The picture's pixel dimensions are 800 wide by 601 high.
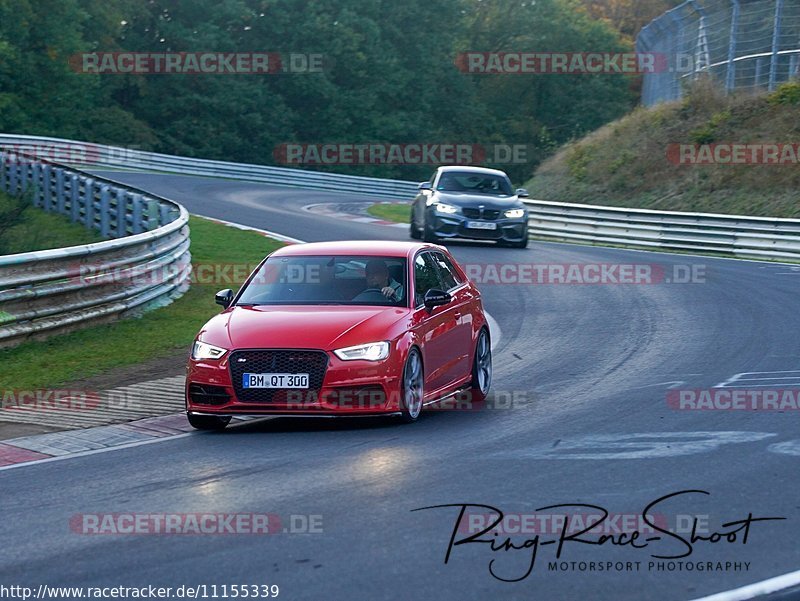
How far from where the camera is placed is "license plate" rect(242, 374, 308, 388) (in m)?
9.96

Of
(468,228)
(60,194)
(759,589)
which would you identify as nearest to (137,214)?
(60,194)

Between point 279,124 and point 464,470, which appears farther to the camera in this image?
point 279,124

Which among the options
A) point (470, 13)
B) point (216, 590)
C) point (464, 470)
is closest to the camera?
point (216, 590)

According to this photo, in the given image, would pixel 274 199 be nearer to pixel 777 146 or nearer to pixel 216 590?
pixel 777 146

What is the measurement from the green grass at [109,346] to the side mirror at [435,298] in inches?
150

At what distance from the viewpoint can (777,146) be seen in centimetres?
3550

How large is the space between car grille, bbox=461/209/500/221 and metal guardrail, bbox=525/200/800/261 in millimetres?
5079

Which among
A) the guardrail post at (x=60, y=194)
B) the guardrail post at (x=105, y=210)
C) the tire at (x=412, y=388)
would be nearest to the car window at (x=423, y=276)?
the tire at (x=412, y=388)

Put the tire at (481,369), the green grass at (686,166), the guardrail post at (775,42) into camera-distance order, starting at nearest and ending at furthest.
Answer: the tire at (481,369), the guardrail post at (775,42), the green grass at (686,166)

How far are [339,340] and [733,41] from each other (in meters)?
27.0

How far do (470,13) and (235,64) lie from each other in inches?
801

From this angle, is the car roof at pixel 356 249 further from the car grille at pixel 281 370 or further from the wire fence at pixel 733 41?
the wire fence at pixel 733 41

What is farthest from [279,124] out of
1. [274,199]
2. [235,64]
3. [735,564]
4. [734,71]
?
[735,564]

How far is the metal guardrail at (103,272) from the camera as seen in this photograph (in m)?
13.9
